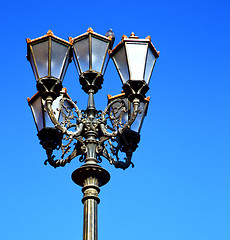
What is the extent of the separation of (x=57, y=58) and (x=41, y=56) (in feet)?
0.66

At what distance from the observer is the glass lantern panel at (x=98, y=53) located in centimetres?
888

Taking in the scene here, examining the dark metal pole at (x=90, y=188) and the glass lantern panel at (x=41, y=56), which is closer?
the dark metal pole at (x=90, y=188)

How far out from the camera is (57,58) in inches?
342

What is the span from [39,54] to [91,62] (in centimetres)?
67

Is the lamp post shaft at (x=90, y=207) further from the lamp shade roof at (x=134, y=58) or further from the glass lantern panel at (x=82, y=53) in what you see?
the glass lantern panel at (x=82, y=53)

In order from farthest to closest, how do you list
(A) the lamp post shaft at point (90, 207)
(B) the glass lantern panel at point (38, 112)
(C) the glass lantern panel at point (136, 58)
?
(B) the glass lantern panel at point (38, 112) → (C) the glass lantern panel at point (136, 58) → (A) the lamp post shaft at point (90, 207)

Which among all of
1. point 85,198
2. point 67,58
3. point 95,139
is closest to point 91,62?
point 67,58

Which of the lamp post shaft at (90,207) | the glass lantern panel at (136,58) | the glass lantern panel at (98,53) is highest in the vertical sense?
the glass lantern panel at (98,53)

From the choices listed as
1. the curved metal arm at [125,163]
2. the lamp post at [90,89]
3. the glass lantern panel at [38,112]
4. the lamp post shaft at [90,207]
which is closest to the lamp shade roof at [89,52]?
the lamp post at [90,89]

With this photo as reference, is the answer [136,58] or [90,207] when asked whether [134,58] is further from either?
[90,207]

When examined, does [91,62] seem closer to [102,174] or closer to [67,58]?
[67,58]

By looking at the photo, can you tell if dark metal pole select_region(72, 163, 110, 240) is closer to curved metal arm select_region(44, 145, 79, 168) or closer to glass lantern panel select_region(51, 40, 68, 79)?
curved metal arm select_region(44, 145, 79, 168)

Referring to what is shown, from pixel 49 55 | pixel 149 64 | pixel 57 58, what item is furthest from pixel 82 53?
pixel 149 64

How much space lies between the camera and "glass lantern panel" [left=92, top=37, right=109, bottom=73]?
8.88m
